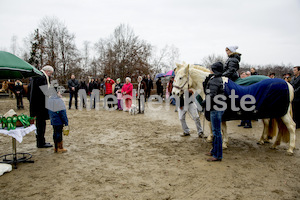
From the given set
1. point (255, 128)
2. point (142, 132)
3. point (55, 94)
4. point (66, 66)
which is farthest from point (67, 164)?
point (66, 66)

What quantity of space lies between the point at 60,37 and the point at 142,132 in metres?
25.4

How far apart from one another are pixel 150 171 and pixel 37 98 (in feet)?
10.9

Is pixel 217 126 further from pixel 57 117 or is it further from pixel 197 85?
pixel 57 117

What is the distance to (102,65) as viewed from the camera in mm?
28547

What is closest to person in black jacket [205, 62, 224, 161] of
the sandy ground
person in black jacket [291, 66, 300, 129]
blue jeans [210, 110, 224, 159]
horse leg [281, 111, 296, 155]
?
blue jeans [210, 110, 224, 159]

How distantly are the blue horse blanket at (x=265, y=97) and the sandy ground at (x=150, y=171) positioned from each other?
1041 mm

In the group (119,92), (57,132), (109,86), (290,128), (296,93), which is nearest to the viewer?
(57,132)

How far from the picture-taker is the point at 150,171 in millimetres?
3803

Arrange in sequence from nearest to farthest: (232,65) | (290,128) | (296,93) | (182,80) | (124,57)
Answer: (290,128) < (232,65) < (182,80) < (296,93) < (124,57)

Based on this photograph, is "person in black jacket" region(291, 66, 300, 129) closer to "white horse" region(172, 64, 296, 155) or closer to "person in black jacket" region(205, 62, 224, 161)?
"white horse" region(172, 64, 296, 155)

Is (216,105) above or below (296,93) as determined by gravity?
below

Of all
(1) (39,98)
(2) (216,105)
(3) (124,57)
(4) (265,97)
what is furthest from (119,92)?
(3) (124,57)

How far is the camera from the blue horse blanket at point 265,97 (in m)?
4.54

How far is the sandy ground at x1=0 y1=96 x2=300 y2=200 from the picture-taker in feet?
9.91
